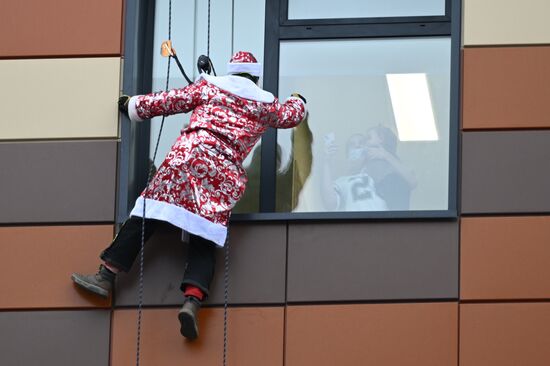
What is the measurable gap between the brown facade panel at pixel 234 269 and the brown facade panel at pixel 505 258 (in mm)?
1025

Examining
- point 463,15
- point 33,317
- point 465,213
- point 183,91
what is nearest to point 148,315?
point 33,317

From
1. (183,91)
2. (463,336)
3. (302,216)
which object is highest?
(183,91)

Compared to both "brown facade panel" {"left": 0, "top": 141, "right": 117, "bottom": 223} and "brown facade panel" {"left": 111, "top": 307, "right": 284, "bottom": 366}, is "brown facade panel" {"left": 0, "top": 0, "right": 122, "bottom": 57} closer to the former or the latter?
"brown facade panel" {"left": 0, "top": 141, "right": 117, "bottom": 223}

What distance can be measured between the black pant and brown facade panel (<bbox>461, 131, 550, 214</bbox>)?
1445mm

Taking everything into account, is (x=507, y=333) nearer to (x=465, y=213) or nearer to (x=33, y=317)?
(x=465, y=213)

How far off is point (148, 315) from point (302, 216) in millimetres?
1012

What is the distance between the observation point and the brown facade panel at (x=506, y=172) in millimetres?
9312

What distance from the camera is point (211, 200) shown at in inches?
361

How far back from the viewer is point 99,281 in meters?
9.24

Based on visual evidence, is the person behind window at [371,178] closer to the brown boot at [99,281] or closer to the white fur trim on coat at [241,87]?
the white fur trim on coat at [241,87]

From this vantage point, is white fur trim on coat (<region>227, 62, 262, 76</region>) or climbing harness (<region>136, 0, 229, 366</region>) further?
white fur trim on coat (<region>227, 62, 262, 76</region>)

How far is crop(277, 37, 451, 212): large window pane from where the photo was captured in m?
9.59

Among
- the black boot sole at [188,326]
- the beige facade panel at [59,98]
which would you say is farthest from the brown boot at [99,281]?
the beige facade panel at [59,98]

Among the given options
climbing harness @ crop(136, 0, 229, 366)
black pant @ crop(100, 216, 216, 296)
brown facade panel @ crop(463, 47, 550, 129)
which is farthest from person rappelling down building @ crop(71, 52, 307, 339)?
brown facade panel @ crop(463, 47, 550, 129)
